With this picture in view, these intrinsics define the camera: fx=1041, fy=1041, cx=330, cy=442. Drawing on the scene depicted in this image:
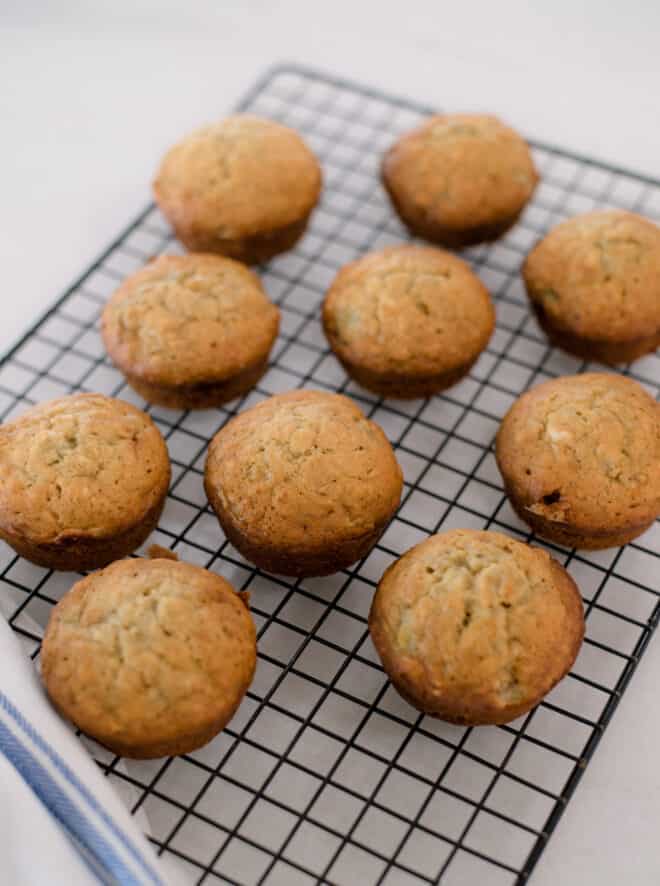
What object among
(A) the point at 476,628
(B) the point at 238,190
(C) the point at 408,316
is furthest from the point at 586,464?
(B) the point at 238,190

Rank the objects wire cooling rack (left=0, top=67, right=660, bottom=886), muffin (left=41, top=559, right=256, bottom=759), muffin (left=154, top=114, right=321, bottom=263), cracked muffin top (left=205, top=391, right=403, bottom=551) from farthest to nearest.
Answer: muffin (left=154, top=114, right=321, bottom=263) → cracked muffin top (left=205, top=391, right=403, bottom=551) → wire cooling rack (left=0, top=67, right=660, bottom=886) → muffin (left=41, top=559, right=256, bottom=759)

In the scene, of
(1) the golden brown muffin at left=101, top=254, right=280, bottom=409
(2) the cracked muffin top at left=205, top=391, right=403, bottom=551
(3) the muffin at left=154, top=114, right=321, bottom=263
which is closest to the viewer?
(2) the cracked muffin top at left=205, top=391, right=403, bottom=551

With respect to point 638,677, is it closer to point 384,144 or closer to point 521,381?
point 521,381

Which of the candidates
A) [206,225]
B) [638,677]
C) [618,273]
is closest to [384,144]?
[206,225]

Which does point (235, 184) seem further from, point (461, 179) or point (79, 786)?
point (79, 786)

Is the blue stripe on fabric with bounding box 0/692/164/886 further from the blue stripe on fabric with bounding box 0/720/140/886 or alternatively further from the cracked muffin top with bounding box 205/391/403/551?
the cracked muffin top with bounding box 205/391/403/551

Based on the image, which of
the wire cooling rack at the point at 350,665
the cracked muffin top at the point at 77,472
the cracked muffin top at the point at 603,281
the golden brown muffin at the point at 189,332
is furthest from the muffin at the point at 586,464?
the cracked muffin top at the point at 77,472

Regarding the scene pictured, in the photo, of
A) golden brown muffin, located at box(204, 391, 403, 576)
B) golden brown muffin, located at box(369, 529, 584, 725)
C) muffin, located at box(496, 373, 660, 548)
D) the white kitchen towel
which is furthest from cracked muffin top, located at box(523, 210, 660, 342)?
the white kitchen towel
